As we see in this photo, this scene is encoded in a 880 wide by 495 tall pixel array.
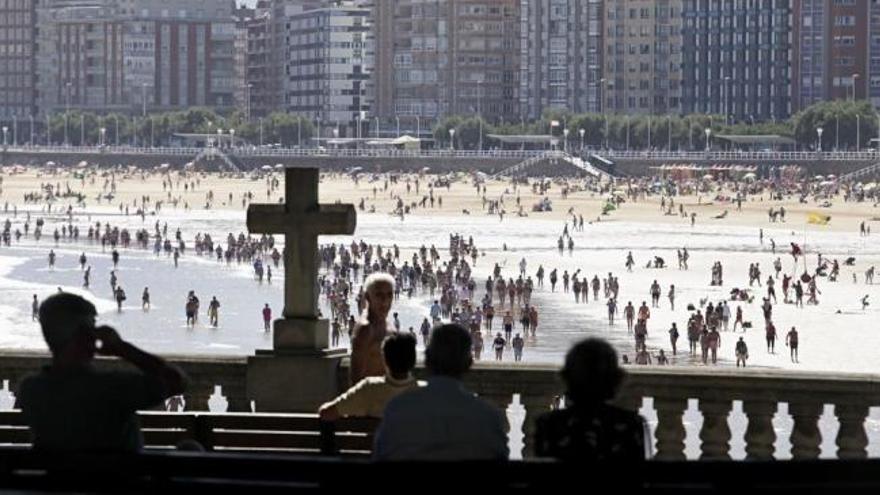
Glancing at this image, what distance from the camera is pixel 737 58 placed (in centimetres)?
18712

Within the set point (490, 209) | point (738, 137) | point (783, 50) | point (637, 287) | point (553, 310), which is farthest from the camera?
point (783, 50)

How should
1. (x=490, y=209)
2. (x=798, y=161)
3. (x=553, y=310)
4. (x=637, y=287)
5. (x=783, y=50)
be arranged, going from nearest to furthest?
1. (x=553, y=310)
2. (x=637, y=287)
3. (x=490, y=209)
4. (x=798, y=161)
5. (x=783, y=50)

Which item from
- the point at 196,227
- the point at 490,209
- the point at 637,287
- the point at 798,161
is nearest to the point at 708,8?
the point at 798,161

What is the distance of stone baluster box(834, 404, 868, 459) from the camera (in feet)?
33.6

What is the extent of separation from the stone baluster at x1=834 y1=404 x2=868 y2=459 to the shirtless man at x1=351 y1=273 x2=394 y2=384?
2.22 m

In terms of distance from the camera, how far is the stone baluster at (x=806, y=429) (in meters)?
10.3

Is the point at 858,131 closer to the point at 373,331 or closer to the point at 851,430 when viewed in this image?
the point at 851,430

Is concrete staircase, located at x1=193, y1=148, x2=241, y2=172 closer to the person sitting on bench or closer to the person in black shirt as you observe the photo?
the person sitting on bench

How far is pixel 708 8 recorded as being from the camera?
623 feet

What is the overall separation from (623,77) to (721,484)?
18786 centimetres

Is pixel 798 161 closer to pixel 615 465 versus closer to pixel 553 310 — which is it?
pixel 553 310

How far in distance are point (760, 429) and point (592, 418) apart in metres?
4.33

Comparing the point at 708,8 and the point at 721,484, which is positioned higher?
the point at 708,8

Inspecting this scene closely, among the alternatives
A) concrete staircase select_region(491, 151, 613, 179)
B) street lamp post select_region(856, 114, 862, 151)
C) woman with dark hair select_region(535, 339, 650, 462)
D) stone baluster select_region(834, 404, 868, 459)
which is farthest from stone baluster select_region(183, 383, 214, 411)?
street lamp post select_region(856, 114, 862, 151)
